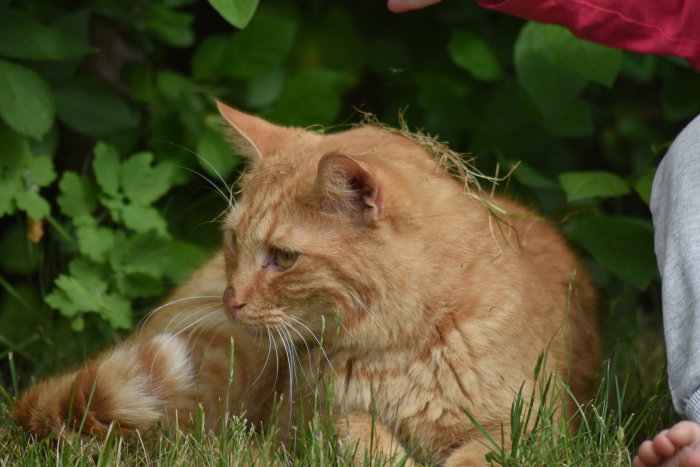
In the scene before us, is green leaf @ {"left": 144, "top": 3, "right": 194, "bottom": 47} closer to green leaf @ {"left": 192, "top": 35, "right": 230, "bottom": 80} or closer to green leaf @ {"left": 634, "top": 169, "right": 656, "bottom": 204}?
green leaf @ {"left": 192, "top": 35, "right": 230, "bottom": 80}

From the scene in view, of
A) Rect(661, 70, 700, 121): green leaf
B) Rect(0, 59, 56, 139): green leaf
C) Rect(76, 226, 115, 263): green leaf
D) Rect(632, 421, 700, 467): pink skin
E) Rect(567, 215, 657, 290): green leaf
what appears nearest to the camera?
Rect(632, 421, 700, 467): pink skin

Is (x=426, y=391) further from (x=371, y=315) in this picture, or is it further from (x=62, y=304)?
(x=62, y=304)

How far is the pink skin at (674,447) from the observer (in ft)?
5.00

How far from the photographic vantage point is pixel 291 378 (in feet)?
6.40

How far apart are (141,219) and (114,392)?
837 millimetres

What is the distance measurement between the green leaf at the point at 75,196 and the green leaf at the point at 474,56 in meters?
1.17

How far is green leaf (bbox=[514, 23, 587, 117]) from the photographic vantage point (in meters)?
2.47

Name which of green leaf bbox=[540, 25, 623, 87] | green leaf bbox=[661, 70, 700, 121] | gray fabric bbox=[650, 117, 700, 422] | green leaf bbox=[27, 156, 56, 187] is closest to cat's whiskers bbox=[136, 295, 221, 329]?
green leaf bbox=[27, 156, 56, 187]

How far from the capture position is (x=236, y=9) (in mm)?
1992

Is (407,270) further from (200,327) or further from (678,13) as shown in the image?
(678,13)

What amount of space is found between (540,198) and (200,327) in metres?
1.19

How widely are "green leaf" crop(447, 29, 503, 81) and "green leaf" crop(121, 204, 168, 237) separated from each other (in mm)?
1020

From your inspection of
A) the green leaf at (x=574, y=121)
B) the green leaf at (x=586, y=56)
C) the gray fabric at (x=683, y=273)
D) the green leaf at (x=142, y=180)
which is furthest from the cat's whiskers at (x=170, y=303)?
A: the green leaf at (x=574, y=121)

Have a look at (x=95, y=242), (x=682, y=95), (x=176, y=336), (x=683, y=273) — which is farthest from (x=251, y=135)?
(x=682, y=95)
